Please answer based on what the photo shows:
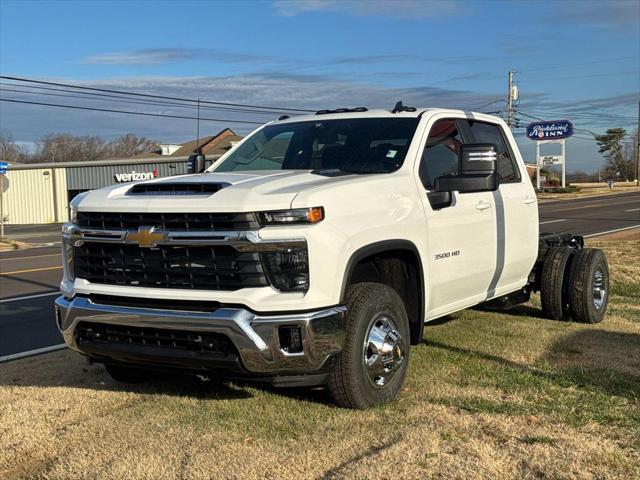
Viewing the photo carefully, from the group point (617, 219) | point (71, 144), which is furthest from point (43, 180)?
point (71, 144)

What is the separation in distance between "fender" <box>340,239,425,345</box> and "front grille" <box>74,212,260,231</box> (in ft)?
2.08

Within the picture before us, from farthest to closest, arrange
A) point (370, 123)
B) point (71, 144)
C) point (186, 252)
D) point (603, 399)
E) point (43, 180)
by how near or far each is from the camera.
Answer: point (71, 144) < point (43, 180) < point (370, 123) < point (603, 399) < point (186, 252)

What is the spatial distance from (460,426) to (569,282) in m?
3.57

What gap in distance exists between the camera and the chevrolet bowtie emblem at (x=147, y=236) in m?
4.06

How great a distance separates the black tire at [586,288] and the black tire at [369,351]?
3.13 meters

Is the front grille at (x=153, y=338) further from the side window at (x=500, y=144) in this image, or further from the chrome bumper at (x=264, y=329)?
the side window at (x=500, y=144)

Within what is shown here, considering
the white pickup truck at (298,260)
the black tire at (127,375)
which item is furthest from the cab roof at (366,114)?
the black tire at (127,375)

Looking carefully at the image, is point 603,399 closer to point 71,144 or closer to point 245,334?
point 245,334

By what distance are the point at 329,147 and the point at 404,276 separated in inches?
50.0

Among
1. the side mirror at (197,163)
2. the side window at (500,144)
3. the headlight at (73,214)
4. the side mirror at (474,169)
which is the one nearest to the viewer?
the headlight at (73,214)

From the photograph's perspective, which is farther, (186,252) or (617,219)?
(617,219)

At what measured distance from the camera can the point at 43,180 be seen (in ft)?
172

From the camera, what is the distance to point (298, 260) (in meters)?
3.89

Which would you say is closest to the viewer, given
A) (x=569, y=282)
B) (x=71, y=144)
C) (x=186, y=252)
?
(x=186, y=252)
